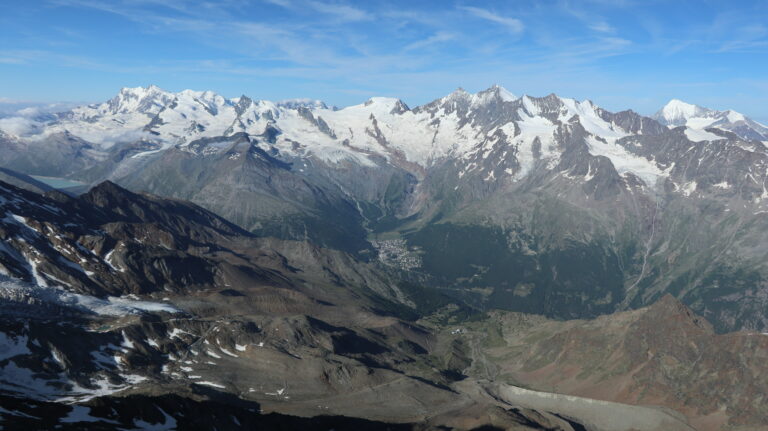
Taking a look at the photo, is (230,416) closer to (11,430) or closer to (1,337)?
(11,430)

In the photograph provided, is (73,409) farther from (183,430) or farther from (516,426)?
(516,426)

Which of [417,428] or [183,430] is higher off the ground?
Result: [183,430]

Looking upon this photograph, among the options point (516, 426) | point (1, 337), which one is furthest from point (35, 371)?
point (516, 426)

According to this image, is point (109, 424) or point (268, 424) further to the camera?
point (268, 424)

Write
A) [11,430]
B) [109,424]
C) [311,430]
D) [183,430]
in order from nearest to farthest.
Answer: [11,430] < [109,424] < [183,430] < [311,430]

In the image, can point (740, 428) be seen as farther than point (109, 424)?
Yes

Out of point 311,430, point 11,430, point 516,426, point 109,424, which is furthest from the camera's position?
point 516,426

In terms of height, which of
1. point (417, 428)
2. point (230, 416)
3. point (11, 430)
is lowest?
point (417, 428)

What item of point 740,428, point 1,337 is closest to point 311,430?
point 1,337

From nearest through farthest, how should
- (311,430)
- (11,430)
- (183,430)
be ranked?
(11,430)
(183,430)
(311,430)
